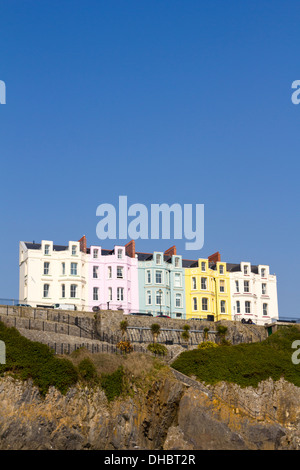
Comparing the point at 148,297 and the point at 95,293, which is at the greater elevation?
the point at 95,293

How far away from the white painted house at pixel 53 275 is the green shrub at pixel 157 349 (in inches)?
783

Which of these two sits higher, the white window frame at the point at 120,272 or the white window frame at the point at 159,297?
the white window frame at the point at 120,272

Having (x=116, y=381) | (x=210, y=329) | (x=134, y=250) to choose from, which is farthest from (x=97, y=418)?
(x=134, y=250)

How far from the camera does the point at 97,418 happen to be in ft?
218

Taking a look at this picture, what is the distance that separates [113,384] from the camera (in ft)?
227

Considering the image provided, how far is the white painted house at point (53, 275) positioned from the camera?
99.1m

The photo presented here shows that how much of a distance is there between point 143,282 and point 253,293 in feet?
60.6

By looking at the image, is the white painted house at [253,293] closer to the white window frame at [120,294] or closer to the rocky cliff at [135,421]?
the white window frame at [120,294]

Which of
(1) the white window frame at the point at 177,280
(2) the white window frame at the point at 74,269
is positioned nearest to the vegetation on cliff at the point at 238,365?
(1) the white window frame at the point at 177,280

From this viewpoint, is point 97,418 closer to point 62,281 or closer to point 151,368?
point 151,368

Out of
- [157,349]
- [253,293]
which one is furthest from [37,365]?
[253,293]

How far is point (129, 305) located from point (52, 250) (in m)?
14.1

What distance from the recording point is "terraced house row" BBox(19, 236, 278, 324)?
100125 millimetres

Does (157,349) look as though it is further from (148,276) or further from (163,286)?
(148,276)
